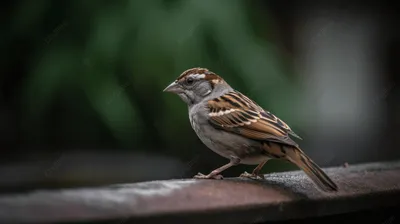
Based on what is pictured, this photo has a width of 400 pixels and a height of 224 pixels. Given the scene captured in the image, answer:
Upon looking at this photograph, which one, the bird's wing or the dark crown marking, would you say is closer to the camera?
the bird's wing

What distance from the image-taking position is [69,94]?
3.31 meters

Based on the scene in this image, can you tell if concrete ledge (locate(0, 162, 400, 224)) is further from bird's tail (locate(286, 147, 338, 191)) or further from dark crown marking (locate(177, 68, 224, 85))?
dark crown marking (locate(177, 68, 224, 85))

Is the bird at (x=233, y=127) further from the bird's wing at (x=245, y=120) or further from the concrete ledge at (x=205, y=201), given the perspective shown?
the concrete ledge at (x=205, y=201)

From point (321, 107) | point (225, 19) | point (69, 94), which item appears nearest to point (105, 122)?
point (69, 94)

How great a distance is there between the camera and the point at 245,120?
2707mm

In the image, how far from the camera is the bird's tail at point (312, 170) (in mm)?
2164

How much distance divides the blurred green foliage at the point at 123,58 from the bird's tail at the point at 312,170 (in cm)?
96

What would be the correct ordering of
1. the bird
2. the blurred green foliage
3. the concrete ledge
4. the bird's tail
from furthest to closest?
the blurred green foliage, the bird, the bird's tail, the concrete ledge

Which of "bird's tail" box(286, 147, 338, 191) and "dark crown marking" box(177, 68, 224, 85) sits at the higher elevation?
"dark crown marking" box(177, 68, 224, 85)

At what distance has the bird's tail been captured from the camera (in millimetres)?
2164

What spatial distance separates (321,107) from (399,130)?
83cm

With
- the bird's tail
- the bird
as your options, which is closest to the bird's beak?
the bird

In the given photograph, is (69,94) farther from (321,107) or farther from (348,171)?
(321,107)

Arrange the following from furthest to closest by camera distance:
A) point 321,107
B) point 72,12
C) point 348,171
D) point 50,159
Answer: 1. point 321,107
2. point 50,159
3. point 72,12
4. point 348,171
